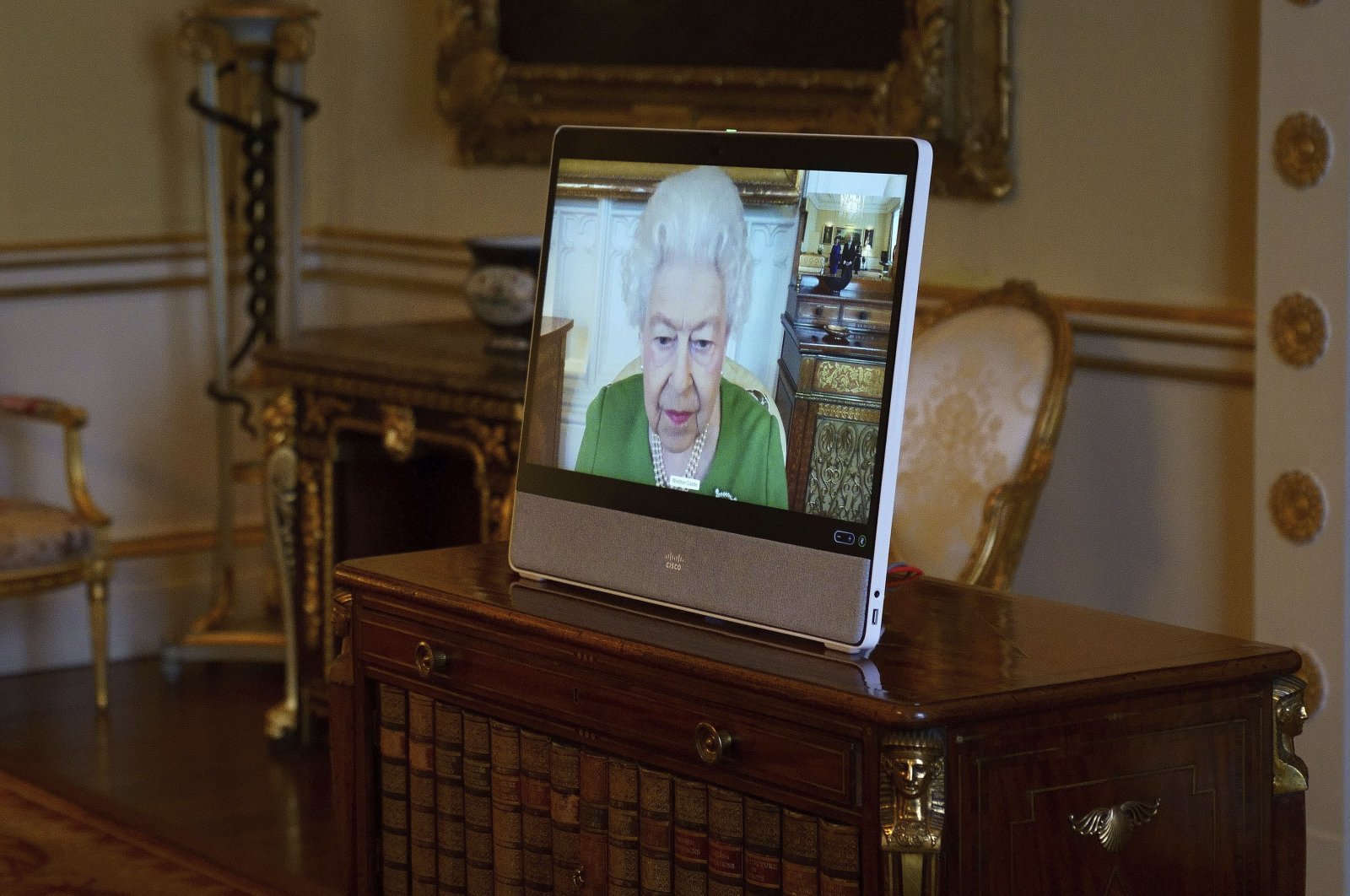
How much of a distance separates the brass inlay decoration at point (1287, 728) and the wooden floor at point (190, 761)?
2.04 metres

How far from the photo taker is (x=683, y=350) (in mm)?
2094

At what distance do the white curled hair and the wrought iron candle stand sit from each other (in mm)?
2629

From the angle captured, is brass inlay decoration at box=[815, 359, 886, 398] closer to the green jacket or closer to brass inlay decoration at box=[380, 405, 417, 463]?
the green jacket

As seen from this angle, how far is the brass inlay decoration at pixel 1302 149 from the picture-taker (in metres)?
2.90

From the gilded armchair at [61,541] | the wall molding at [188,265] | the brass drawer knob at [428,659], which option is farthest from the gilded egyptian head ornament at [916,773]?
the gilded armchair at [61,541]

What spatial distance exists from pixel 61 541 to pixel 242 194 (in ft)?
4.25

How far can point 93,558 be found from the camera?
469cm

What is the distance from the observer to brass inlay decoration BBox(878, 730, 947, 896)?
5.70 ft

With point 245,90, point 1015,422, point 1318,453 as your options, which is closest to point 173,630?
point 245,90

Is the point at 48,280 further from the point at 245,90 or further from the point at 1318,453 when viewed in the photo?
the point at 1318,453

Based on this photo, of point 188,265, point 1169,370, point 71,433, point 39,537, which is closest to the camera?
point 1169,370

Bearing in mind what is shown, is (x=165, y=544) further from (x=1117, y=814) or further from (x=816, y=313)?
(x=1117, y=814)

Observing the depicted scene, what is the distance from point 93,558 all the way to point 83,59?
1.43 meters

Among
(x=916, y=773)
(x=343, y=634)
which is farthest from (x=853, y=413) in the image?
(x=343, y=634)
